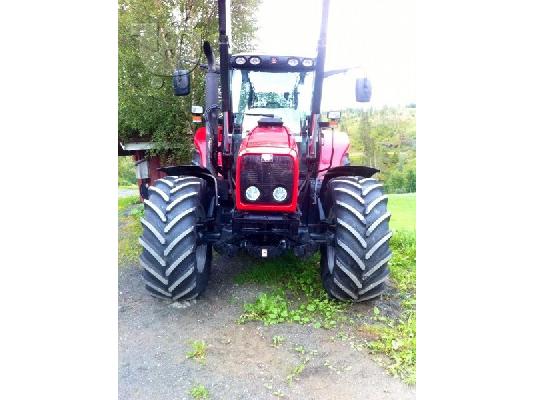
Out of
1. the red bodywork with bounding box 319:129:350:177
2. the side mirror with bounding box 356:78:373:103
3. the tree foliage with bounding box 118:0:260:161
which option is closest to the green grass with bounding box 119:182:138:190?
the tree foliage with bounding box 118:0:260:161

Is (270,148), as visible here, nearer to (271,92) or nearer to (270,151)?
(270,151)

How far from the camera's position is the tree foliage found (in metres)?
3.07

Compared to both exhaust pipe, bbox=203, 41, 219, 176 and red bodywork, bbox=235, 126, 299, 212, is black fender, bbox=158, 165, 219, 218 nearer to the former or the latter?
exhaust pipe, bbox=203, 41, 219, 176

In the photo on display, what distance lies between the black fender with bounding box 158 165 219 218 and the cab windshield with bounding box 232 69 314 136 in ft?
1.74

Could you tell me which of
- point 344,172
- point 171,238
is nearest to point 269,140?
point 344,172

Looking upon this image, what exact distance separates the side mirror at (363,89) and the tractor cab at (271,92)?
20.8 inches

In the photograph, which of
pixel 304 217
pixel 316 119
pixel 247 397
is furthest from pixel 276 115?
pixel 247 397

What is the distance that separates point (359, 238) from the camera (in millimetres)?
2703

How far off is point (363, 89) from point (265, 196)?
1.05m

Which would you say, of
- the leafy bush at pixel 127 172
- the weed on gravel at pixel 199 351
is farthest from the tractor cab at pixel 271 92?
the weed on gravel at pixel 199 351

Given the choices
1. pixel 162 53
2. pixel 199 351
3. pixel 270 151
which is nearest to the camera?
pixel 199 351

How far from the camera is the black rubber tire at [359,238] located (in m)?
2.73
